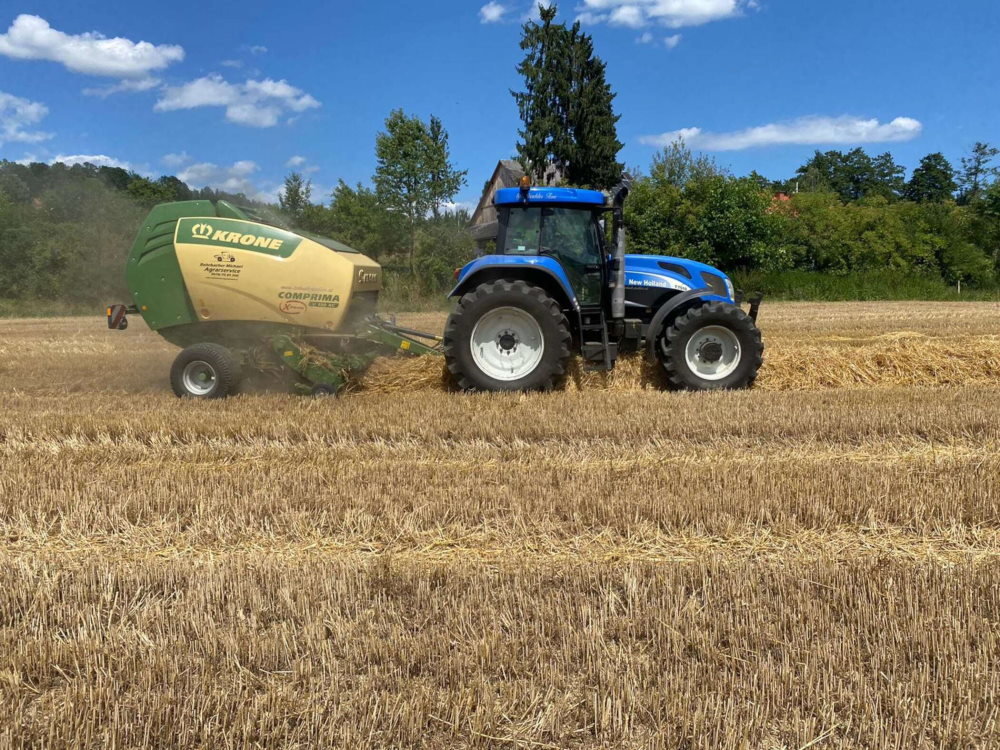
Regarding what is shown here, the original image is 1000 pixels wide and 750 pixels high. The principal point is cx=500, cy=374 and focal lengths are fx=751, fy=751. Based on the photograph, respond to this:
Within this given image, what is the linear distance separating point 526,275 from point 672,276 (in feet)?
4.92

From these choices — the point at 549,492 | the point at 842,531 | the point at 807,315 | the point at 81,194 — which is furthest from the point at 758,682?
the point at 81,194

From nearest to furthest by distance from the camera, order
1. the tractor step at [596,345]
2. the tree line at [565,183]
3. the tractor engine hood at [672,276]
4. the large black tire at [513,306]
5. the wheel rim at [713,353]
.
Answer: the large black tire at [513,306], the tractor step at [596,345], the wheel rim at [713,353], the tractor engine hood at [672,276], the tree line at [565,183]

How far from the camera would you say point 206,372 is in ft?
22.8

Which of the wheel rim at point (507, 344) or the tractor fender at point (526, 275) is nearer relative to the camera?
the tractor fender at point (526, 275)

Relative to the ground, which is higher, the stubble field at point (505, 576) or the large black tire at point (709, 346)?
the large black tire at point (709, 346)

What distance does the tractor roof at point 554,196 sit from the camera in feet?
22.4

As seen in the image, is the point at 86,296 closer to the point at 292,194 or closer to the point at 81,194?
the point at 81,194

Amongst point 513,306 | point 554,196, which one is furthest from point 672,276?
point 513,306

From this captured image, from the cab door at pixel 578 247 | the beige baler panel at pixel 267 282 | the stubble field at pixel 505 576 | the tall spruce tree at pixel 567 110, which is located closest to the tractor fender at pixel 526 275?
the cab door at pixel 578 247

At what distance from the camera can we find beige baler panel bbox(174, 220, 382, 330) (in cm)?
674

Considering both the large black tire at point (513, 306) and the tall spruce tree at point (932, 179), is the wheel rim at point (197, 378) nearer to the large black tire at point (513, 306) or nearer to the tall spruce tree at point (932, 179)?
the large black tire at point (513, 306)

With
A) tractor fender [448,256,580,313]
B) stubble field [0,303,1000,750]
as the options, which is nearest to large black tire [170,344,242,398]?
stubble field [0,303,1000,750]

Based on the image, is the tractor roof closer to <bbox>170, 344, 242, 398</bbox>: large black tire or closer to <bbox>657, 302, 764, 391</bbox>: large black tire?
<bbox>657, 302, 764, 391</bbox>: large black tire

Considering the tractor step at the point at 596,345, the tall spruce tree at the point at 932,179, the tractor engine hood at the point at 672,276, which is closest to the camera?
the tractor step at the point at 596,345
